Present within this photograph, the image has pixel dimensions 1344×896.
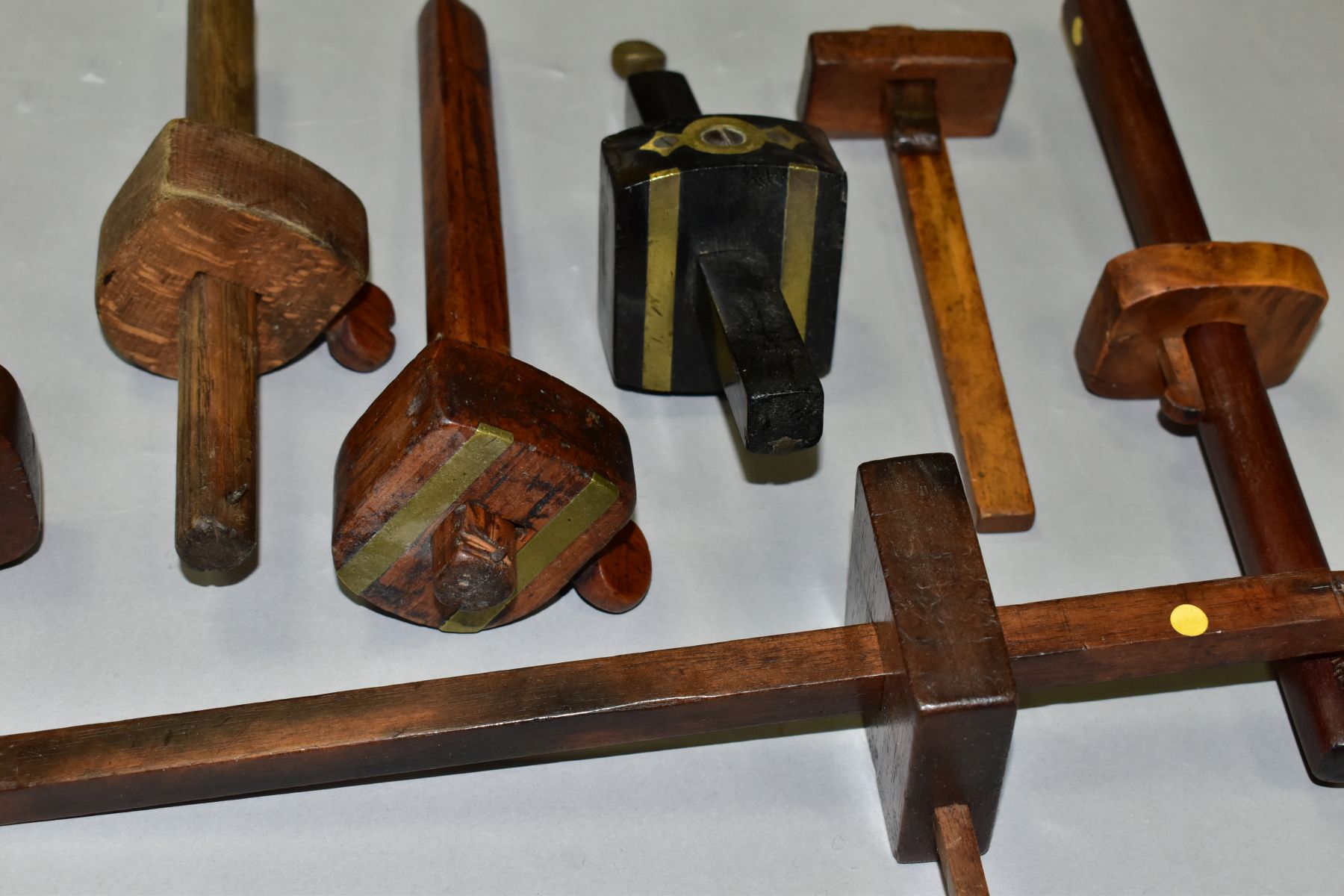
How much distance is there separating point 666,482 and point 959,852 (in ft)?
2.13

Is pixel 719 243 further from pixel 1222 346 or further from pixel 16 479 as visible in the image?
pixel 16 479

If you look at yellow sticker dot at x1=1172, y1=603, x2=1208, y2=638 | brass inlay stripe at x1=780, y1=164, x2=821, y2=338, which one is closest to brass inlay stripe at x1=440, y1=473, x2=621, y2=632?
brass inlay stripe at x1=780, y1=164, x2=821, y2=338

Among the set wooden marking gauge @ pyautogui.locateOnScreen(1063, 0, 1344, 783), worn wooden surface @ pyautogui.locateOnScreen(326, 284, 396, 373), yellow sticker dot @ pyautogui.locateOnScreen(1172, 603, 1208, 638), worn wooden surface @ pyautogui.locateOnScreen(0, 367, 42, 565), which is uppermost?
wooden marking gauge @ pyautogui.locateOnScreen(1063, 0, 1344, 783)

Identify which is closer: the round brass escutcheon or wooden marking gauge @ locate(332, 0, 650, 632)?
wooden marking gauge @ locate(332, 0, 650, 632)

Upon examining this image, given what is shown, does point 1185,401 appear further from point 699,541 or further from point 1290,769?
point 699,541

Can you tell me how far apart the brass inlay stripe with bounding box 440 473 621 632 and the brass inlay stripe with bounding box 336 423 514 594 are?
4.3 inches

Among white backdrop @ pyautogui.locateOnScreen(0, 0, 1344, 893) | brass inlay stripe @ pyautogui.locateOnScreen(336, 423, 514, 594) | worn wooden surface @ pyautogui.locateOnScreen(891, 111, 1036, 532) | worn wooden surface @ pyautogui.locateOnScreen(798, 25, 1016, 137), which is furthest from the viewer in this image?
worn wooden surface @ pyautogui.locateOnScreen(798, 25, 1016, 137)

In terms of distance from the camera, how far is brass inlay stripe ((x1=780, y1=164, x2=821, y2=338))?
2.12 m

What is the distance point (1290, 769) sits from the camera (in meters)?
2.04

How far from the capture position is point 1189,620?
1.81m

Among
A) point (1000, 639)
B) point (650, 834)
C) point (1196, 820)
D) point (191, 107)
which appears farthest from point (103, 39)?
point (1196, 820)

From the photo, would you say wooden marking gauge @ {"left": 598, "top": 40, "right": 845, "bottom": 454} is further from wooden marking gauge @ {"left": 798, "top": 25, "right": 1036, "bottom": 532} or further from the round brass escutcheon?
wooden marking gauge @ {"left": 798, "top": 25, "right": 1036, "bottom": 532}

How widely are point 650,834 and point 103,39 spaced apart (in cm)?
155

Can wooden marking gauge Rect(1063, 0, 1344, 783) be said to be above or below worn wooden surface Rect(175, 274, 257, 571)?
above
